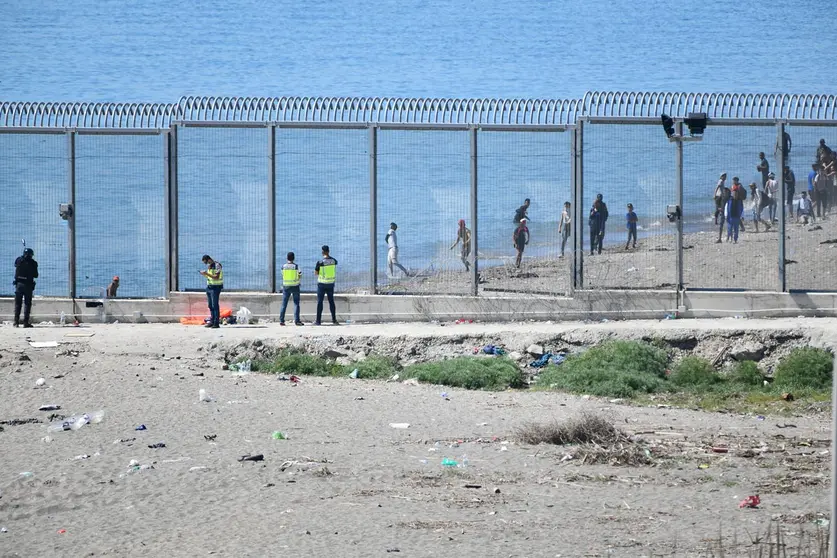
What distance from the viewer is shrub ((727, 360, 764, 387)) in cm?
1562

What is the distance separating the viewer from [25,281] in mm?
A: 19984

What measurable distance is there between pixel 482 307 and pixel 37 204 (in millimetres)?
8185

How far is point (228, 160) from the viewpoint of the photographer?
20016 mm

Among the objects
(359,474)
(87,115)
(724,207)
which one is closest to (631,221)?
(724,207)

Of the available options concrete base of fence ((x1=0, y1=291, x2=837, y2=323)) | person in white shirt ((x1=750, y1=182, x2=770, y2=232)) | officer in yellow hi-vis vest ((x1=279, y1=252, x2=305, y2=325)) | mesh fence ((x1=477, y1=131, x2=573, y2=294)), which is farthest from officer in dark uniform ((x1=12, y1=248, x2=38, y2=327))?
person in white shirt ((x1=750, y1=182, x2=770, y2=232))

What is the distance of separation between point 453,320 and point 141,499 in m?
9.59

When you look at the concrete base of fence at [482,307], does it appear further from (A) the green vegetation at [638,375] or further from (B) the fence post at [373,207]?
(A) the green vegetation at [638,375]

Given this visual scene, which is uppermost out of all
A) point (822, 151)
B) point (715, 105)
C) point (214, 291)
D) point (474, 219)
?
point (715, 105)

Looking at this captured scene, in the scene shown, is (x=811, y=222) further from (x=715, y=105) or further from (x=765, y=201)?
(x=715, y=105)

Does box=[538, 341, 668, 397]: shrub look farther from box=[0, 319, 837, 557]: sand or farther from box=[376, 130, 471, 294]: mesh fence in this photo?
box=[376, 130, 471, 294]: mesh fence

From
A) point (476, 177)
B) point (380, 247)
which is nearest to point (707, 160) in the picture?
point (476, 177)

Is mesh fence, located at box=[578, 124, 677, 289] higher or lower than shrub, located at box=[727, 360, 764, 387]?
higher

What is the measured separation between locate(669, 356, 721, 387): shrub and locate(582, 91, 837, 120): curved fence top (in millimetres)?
4295

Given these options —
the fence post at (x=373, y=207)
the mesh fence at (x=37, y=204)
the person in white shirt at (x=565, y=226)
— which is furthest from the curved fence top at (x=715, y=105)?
the mesh fence at (x=37, y=204)
